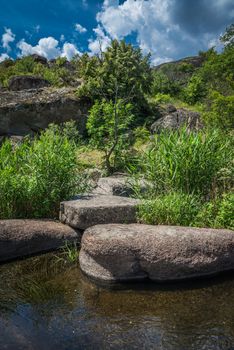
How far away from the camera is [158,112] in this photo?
19.1 meters

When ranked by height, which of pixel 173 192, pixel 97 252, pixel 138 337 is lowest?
pixel 138 337

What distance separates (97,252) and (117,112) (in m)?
5.77

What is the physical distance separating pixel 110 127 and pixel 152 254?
221 inches

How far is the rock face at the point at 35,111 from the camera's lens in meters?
15.5

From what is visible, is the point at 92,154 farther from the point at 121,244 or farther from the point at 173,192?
the point at 121,244

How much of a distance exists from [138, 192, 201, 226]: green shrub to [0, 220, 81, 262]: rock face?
1.30 metres

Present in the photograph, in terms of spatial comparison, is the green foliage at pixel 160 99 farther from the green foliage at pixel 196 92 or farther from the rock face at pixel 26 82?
the rock face at pixel 26 82

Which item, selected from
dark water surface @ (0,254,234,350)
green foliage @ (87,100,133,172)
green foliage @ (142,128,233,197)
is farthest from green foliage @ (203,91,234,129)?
dark water surface @ (0,254,234,350)

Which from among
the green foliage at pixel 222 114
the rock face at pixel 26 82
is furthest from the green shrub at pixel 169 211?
the rock face at pixel 26 82

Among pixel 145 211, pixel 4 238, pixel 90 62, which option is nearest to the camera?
pixel 4 238

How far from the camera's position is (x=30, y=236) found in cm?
627

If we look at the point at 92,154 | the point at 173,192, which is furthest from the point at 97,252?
the point at 92,154

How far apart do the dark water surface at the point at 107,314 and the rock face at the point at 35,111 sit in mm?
10876

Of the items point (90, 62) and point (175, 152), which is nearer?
point (175, 152)
